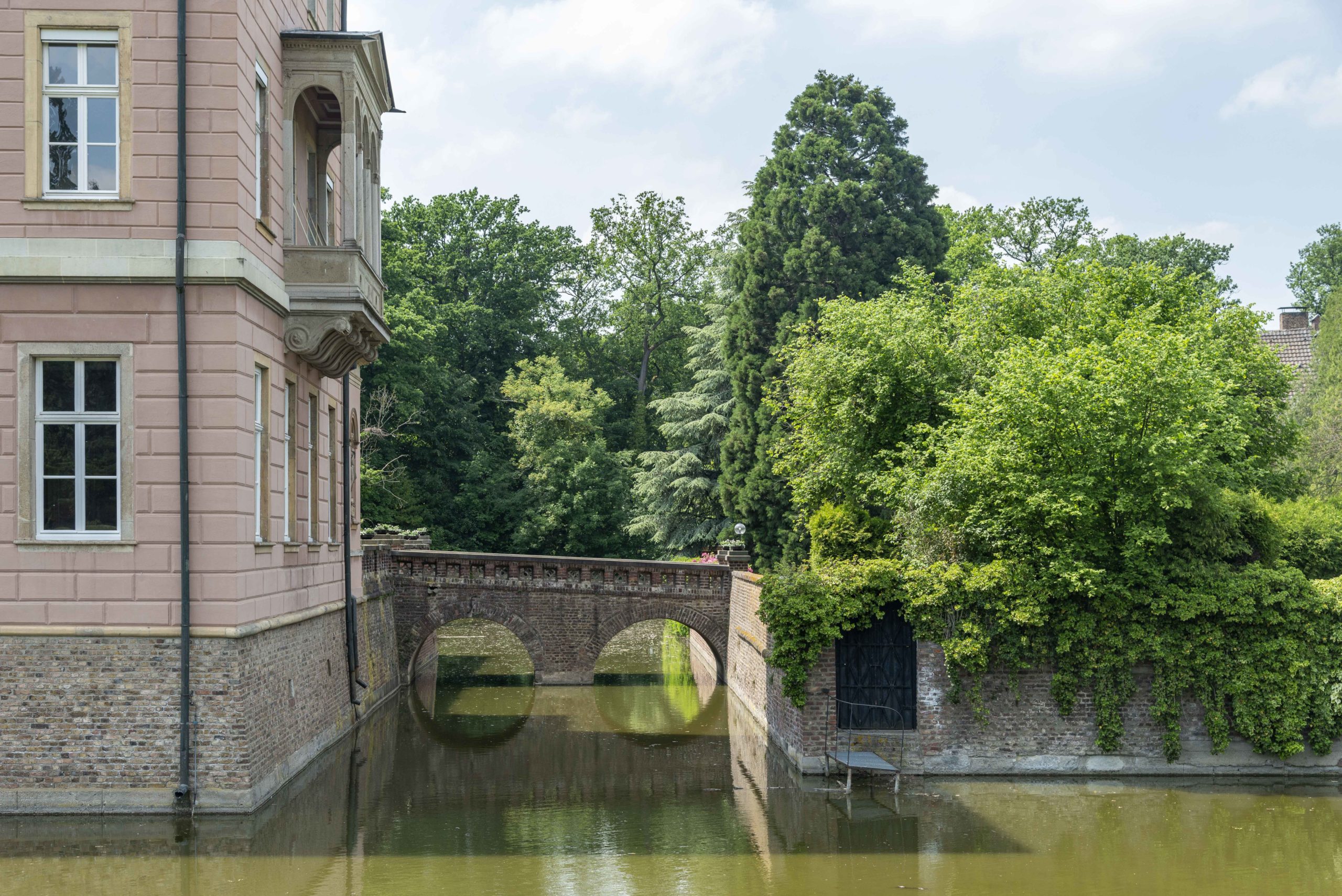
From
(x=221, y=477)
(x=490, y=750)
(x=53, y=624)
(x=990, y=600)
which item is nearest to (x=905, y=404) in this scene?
(x=990, y=600)

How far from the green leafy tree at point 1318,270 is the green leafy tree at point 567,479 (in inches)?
1414

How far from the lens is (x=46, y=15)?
15.2 meters

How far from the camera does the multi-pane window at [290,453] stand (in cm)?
1833

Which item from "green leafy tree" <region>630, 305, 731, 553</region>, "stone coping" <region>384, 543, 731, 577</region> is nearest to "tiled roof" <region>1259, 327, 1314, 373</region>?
"green leafy tree" <region>630, 305, 731, 553</region>

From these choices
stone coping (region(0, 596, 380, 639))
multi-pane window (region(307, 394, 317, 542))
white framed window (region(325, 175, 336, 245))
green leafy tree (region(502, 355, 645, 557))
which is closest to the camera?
stone coping (region(0, 596, 380, 639))

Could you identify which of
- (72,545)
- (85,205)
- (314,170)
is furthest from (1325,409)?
(72,545)

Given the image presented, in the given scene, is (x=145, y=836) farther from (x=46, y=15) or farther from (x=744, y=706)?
(x=744, y=706)

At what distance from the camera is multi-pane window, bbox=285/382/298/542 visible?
60.1 ft

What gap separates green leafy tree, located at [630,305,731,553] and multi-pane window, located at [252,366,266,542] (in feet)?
87.3

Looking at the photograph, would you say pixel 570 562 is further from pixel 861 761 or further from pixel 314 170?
pixel 861 761

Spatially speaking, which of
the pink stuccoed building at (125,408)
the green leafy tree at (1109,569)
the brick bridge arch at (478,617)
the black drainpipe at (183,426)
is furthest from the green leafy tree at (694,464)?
the black drainpipe at (183,426)

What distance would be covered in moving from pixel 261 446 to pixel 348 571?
250 inches

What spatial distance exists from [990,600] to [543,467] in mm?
31669

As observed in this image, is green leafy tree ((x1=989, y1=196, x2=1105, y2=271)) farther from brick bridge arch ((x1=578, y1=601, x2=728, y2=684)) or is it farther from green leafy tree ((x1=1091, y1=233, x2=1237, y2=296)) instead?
brick bridge arch ((x1=578, y1=601, x2=728, y2=684))
